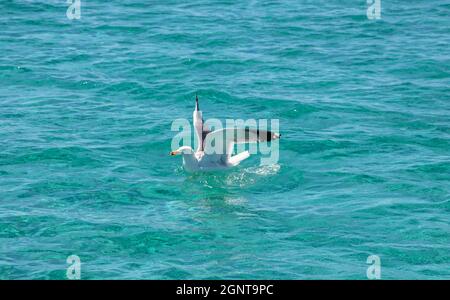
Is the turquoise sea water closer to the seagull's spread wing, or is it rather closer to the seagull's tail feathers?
the seagull's tail feathers

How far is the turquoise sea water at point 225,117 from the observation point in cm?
2811

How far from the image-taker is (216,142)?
110 ft

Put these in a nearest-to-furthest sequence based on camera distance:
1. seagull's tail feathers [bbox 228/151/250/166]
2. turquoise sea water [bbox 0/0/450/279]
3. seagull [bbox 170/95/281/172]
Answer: turquoise sea water [bbox 0/0/450/279] → seagull [bbox 170/95/281/172] → seagull's tail feathers [bbox 228/151/250/166]

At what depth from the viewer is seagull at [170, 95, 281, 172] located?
108 feet

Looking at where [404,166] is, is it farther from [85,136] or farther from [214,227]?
[85,136]

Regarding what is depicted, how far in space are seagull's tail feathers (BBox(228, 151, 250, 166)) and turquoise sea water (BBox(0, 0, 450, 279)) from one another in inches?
12.9

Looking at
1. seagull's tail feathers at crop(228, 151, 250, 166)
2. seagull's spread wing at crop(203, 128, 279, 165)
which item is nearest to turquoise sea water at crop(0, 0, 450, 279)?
seagull's tail feathers at crop(228, 151, 250, 166)

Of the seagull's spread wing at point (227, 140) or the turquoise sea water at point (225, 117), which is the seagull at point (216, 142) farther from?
the turquoise sea water at point (225, 117)

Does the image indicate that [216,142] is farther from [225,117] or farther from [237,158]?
[225,117]

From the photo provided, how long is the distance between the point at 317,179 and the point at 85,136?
9383mm

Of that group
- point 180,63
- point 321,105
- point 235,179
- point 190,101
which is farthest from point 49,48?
point 235,179
